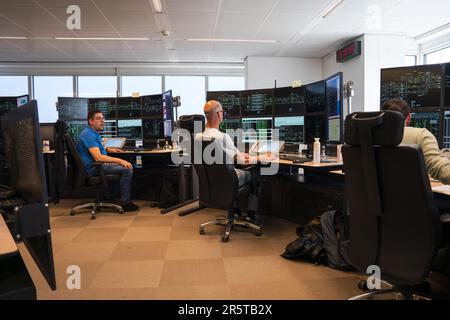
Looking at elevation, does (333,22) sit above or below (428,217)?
above

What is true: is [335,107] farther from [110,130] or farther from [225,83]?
[225,83]

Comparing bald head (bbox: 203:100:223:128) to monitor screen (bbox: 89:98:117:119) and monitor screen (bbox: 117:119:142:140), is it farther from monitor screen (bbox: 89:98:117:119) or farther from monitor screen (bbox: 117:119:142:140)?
monitor screen (bbox: 89:98:117:119)

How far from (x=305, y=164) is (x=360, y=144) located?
1369 millimetres

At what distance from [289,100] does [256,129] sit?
21.6 inches

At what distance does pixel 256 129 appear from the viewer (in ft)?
13.3

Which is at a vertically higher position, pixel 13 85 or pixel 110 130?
pixel 13 85

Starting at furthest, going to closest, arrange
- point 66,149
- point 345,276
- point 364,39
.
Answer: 1. point 364,39
2. point 66,149
3. point 345,276

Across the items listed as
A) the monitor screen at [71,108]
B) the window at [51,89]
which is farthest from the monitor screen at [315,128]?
the window at [51,89]

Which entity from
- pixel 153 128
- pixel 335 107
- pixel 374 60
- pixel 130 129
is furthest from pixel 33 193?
pixel 374 60

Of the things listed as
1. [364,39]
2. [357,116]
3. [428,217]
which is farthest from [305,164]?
[364,39]

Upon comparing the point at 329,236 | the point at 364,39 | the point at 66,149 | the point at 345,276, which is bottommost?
the point at 345,276

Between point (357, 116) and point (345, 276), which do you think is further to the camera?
point (345, 276)

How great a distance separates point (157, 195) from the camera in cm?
445
